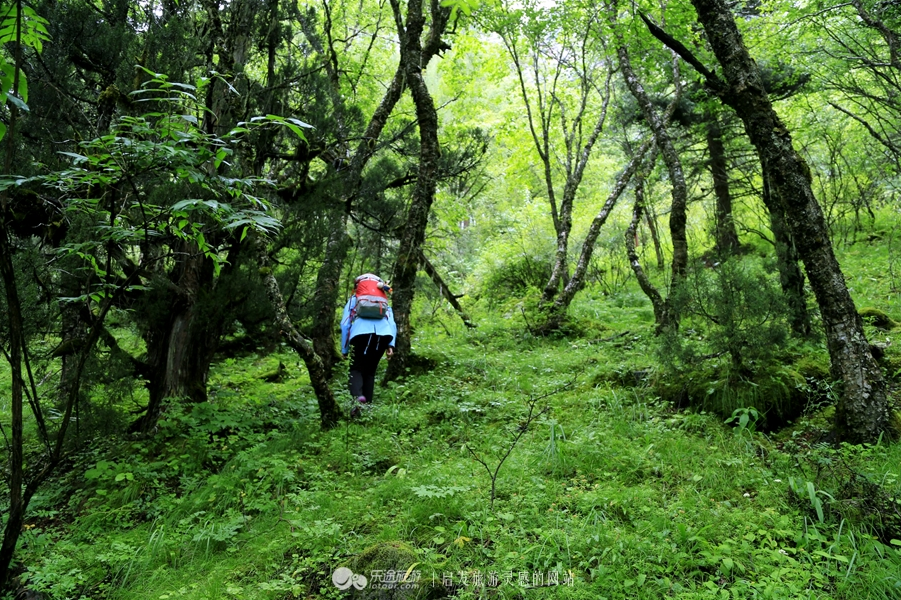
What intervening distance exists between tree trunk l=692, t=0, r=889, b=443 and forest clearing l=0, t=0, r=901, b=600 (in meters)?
0.02

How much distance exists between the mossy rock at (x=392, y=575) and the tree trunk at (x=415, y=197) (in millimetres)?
3832

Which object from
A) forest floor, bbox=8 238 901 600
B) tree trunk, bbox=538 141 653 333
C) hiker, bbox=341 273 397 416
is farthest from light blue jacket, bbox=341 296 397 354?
tree trunk, bbox=538 141 653 333

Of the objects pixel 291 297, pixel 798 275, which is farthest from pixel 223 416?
pixel 798 275

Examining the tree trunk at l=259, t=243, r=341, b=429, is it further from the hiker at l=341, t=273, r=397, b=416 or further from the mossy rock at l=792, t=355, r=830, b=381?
the mossy rock at l=792, t=355, r=830, b=381

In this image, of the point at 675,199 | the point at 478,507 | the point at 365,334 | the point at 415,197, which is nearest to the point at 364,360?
the point at 365,334

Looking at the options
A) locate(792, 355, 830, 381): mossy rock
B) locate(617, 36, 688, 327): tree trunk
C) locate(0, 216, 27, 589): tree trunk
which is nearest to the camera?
locate(0, 216, 27, 589): tree trunk

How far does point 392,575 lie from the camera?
105 inches

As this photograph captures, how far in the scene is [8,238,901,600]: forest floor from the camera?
2582 mm

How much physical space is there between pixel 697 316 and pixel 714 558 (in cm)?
287

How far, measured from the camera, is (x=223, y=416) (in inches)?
192

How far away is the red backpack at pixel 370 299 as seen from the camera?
5496mm

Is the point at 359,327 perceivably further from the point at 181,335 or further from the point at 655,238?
the point at 655,238

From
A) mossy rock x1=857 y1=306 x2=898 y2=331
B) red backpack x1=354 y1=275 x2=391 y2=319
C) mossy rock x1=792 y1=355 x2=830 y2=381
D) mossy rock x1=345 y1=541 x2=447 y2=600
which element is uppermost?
red backpack x1=354 y1=275 x2=391 y2=319

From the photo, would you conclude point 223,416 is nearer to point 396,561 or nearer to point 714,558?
point 396,561
